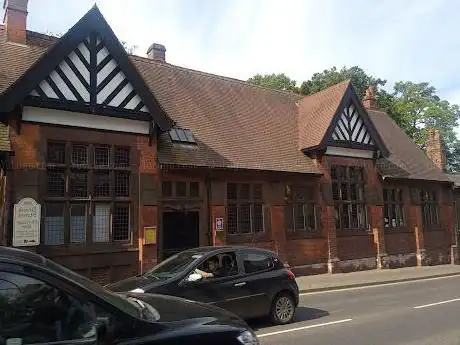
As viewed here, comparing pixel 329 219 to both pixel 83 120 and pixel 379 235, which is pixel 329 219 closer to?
pixel 379 235

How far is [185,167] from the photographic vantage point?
15.9 m

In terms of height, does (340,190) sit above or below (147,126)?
below

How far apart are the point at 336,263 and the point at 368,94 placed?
14657mm

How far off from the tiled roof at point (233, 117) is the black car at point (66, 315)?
12270 mm

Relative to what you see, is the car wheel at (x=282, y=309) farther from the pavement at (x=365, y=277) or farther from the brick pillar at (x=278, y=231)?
the brick pillar at (x=278, y=231)

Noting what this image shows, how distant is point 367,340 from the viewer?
26.0ft

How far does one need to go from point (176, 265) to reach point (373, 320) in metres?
4.27

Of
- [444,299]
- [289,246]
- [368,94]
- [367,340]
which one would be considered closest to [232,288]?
[367,340]

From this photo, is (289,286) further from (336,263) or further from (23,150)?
(336,263)

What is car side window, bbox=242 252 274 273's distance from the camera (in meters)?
9.56

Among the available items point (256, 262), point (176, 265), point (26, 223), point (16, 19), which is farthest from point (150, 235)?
point (16, 19)

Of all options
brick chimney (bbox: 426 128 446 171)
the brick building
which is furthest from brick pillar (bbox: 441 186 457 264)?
brick chimney (bbox: 426 128 446 171)

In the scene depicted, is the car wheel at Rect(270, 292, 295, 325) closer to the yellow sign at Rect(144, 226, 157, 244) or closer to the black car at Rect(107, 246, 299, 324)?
the black car at Rect(107, 246, 299, 324)

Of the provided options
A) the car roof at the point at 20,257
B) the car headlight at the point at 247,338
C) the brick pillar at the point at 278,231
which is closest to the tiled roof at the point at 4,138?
the brick pillar at the point at 278,231
